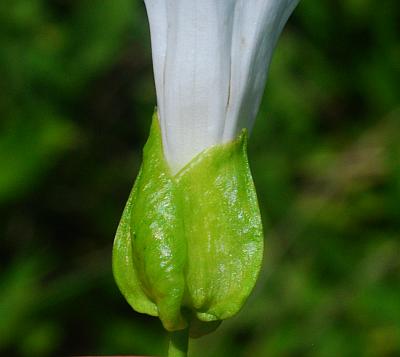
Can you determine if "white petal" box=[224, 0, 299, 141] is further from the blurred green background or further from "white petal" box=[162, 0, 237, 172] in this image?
the blurred green background

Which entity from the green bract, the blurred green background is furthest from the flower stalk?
the blurred green background

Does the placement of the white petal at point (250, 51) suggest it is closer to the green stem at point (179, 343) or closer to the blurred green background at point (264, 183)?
the green stem at point (179, 343)

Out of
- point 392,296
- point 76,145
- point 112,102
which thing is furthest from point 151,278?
point 112,102

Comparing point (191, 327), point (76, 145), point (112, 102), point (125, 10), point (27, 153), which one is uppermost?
point (191, 327)

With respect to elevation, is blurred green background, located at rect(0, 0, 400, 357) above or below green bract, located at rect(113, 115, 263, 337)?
below

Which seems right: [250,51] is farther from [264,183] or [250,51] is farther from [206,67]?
[264,183]

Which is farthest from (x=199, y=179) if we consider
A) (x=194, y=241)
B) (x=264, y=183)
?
(x=264, y=183)

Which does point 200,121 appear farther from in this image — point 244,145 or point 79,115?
point 79,115
